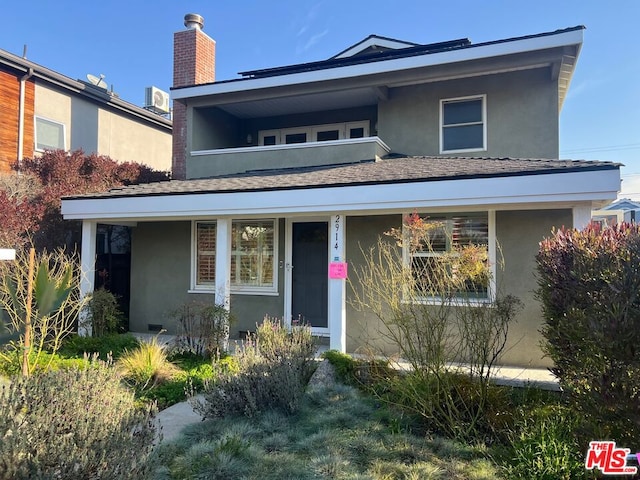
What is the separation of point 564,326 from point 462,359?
2152 millimetres

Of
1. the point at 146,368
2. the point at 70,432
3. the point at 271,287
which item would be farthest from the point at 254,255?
the point at 70,432

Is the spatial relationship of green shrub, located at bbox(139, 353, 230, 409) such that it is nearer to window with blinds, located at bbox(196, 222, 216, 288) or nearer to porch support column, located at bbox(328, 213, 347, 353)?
porch support column, located at bbox(328, 213, 347, 353)

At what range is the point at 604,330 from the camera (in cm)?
285

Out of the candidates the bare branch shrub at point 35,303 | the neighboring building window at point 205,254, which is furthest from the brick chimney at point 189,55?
the bare branch shrub at point 35,303

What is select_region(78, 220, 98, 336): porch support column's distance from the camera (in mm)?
8867

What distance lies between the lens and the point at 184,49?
12.4 m

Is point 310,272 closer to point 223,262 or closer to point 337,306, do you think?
point 223,262

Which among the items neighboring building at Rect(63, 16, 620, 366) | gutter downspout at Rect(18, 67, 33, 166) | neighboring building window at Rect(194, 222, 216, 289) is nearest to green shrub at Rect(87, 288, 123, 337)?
neighboring building at Rect(63, 16, 620, 366)

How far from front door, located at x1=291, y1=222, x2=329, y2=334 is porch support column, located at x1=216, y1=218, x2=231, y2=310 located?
1.84m

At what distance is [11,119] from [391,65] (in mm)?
10330

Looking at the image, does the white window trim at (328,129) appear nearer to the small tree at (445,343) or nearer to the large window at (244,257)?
the large window at (244,257)

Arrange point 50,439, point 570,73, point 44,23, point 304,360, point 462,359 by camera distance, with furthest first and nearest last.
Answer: point 44,23 → point 570,73 → point 304,360 → point 462,359 → point 50,439

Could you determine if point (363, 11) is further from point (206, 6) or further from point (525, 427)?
point (525, 427)

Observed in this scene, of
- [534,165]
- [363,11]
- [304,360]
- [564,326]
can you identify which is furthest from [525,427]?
[363,11]
